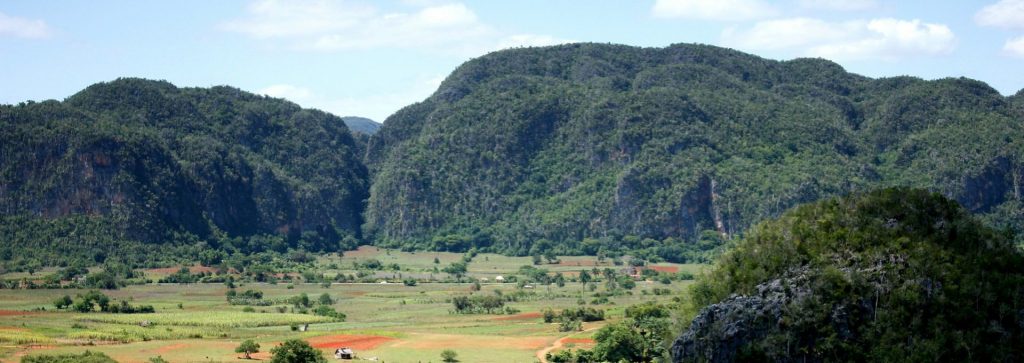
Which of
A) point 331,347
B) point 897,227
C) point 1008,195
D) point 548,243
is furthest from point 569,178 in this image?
point 897,227

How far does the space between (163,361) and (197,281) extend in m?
72.2

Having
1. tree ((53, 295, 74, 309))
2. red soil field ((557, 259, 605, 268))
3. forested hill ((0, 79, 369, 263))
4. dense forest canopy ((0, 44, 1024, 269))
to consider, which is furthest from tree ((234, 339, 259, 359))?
red soil field ((557, 259, 605, 268))

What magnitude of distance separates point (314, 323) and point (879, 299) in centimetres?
5403

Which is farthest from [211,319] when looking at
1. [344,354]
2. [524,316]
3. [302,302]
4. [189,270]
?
[189,270]

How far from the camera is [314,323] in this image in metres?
96.2

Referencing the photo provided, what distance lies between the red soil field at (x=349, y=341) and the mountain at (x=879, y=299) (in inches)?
1134

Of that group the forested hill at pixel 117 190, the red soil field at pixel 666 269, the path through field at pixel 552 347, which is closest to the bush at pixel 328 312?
the path through field at pixel 552 347

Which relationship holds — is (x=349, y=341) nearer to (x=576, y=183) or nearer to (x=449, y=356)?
(x=449, y=356)

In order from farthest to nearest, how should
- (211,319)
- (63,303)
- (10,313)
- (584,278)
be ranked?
1. (584,278)
2. (63,303)
3. (211,319)
4. (10,313)

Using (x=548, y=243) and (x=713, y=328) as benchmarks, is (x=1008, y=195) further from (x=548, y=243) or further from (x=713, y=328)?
(x=713, y=328)

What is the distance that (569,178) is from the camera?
200 meters

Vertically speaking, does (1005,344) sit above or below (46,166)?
below

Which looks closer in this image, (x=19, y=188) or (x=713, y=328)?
(x=713, y=328)

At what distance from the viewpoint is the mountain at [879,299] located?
50500mm
